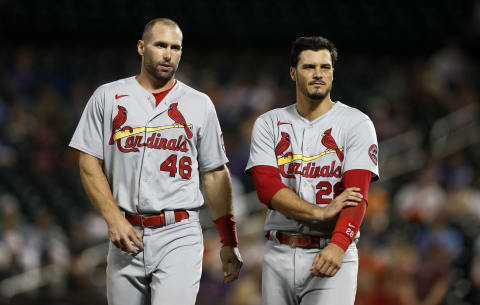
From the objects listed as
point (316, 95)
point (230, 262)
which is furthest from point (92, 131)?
point (316, 95)

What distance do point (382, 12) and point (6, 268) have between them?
27.8ft

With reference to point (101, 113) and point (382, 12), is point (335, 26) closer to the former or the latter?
point (382, 12)

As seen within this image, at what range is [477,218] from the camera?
757cm

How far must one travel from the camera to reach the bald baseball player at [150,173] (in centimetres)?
348

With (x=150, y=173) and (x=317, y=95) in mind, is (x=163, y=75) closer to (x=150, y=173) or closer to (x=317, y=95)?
(x=150, y=173)

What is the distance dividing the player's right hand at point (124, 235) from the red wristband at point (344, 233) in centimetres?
88

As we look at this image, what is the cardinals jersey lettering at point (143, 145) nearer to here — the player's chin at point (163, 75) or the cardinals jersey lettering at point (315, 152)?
the player's chin at point (163, 75)

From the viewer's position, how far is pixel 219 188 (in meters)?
3.80

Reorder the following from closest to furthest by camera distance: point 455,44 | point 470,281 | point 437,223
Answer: point 470,281, point 437,223, point 455,44

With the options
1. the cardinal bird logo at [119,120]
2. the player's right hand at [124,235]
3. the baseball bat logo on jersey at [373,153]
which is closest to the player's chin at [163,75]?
the cardinal bird logo at [119,120]

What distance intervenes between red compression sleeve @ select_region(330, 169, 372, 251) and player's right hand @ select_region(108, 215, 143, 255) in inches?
34.7

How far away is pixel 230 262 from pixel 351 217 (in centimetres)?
83

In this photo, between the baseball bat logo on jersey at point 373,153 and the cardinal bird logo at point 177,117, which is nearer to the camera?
the baseball bat logo on jersey at point 373,153

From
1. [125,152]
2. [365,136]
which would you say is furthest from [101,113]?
[365,136]
